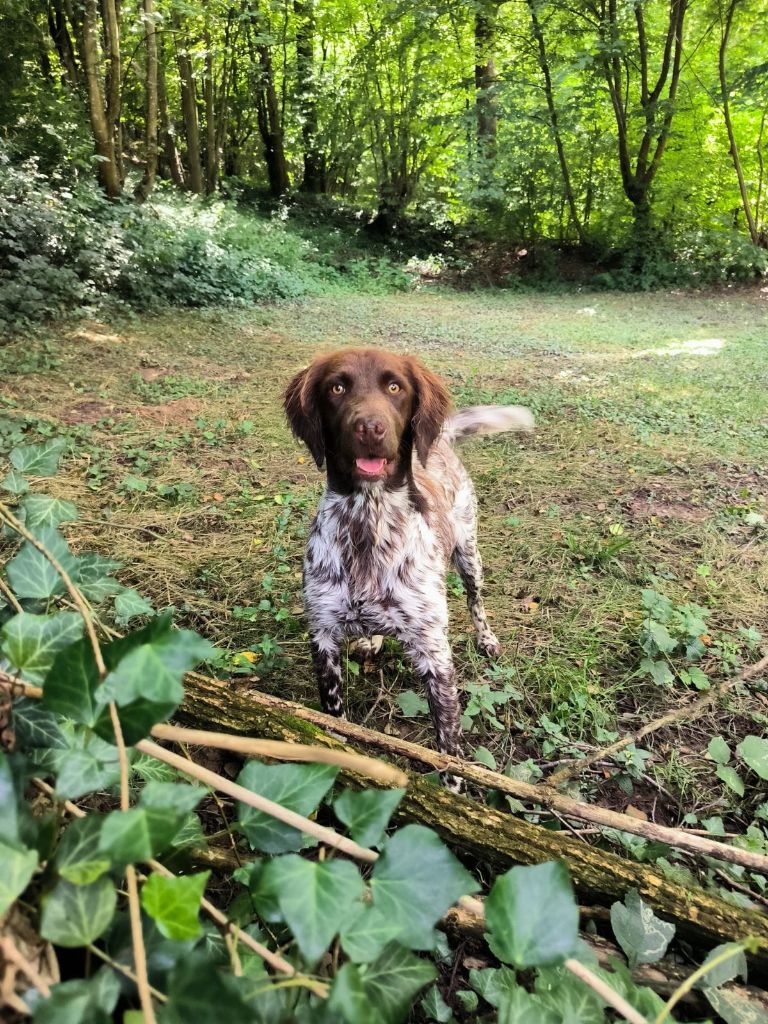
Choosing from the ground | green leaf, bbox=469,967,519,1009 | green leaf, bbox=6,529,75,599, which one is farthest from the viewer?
the ground

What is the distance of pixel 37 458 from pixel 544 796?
1.47 m

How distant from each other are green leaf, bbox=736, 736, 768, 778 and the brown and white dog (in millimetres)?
1029

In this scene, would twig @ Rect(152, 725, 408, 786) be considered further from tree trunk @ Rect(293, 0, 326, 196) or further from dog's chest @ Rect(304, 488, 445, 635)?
tree trunk @ Rect(293, 0, 326, 196)

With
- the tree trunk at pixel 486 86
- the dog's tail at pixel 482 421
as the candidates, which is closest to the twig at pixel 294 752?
the dog's tail at pixel 482 421

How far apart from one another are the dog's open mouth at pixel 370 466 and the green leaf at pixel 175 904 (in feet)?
6.54

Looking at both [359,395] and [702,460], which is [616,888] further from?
[702,460]

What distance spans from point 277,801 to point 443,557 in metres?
→ 2.22

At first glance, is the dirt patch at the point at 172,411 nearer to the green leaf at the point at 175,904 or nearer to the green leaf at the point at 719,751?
the green leaf at the point at 719,751

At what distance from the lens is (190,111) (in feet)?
46.7

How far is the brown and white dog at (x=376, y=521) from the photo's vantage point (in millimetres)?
2512

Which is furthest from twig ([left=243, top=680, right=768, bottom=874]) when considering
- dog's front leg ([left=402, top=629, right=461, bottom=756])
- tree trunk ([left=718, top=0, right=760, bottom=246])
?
tree trunk ([left=718, top=0, right=760, bottom=246])

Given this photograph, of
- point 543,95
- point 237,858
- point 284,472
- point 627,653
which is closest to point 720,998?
point 237,858

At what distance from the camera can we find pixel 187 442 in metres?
5.16

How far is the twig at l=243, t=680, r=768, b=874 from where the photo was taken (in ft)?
4.88
